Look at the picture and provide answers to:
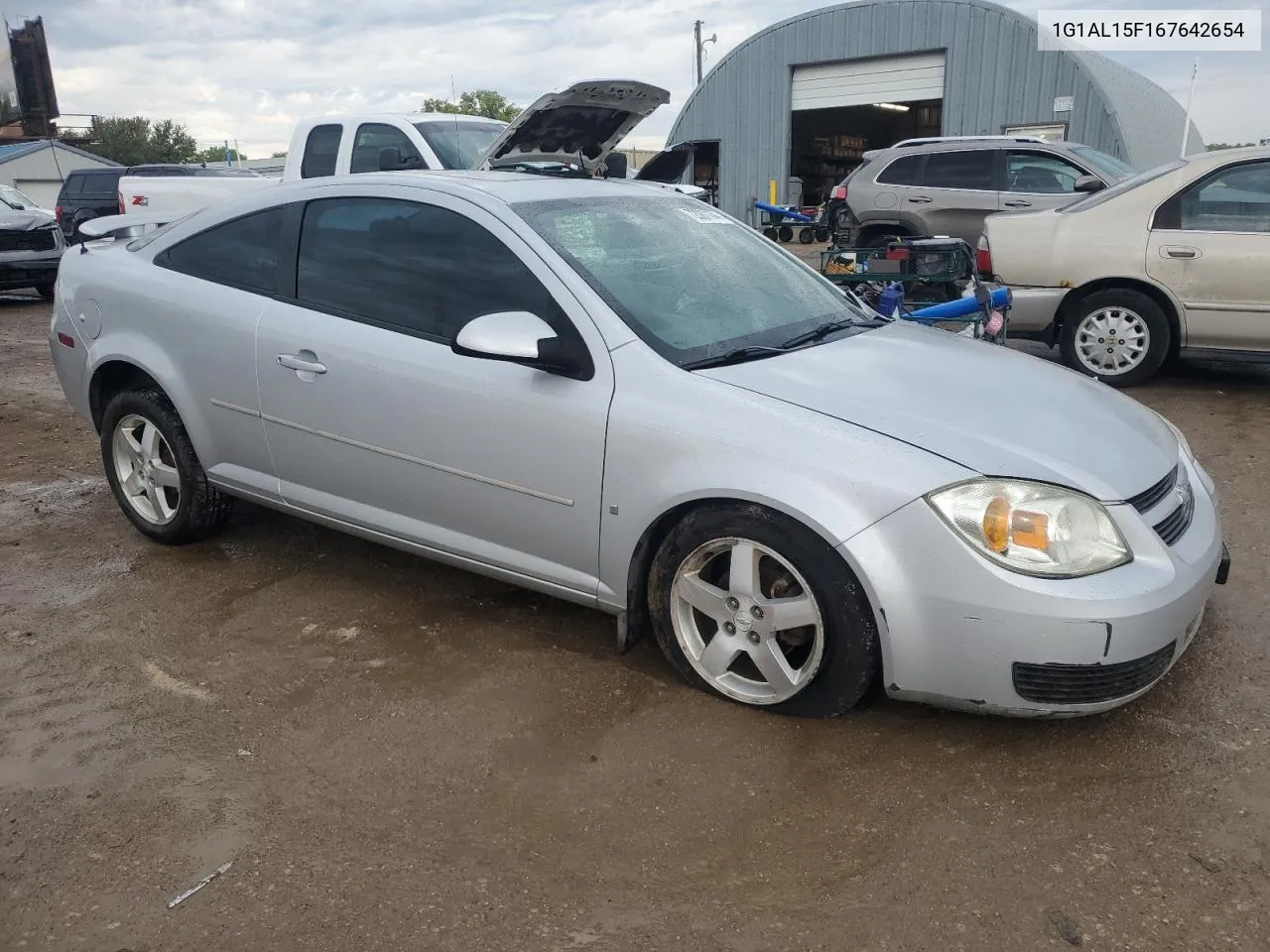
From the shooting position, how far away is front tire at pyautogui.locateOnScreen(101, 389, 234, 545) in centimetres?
421

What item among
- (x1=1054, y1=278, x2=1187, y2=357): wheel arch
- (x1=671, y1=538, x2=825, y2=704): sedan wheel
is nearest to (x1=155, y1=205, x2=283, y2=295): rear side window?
(x1=671, y1=538, x2=825, y2=704): sedan wheel

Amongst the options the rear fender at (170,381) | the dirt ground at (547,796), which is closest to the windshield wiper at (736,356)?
the dirt ground at (547,796)

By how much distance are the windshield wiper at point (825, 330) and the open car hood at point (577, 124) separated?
323cm

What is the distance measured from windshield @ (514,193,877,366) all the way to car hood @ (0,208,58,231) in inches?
470

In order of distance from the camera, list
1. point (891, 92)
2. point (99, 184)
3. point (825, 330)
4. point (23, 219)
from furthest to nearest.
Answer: point (891, 92) → point (99, 184) → point (23, 219) → point (825, 330)

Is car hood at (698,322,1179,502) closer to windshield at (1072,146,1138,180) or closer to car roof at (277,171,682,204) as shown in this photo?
→ car roof at (277,171,682,204)

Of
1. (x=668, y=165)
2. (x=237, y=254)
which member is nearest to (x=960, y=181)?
(x=668, y=165)

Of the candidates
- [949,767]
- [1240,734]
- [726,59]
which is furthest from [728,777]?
[726,59]

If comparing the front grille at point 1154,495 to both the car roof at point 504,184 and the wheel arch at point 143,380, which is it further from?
the wheel arch at point 143,380

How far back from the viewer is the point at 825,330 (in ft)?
11.7

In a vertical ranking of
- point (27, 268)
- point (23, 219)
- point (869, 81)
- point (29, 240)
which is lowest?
point (27, 268)

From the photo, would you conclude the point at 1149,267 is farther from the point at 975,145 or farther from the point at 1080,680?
the point at 975,145

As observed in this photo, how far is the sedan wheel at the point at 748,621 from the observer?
2.86 metres

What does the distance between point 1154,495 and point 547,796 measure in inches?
72.6
